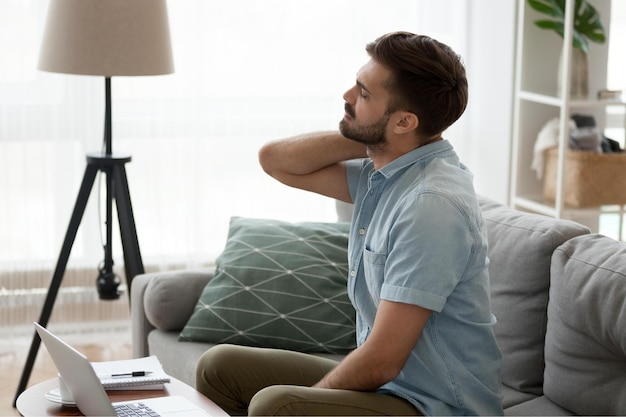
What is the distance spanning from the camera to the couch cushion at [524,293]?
2271mm

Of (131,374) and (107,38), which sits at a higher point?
(107,38)

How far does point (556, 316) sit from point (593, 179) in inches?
66.4

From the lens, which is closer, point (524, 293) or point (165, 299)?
point (524, 293)

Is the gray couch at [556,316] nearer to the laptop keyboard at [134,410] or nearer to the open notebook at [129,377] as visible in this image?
the open notebook at [129,377]

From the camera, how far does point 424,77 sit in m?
1.95

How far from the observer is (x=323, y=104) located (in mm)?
4301

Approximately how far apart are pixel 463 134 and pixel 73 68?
2.09m

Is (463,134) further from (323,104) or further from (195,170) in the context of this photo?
(195,170)

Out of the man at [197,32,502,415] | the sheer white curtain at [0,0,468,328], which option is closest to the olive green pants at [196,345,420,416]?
the man at [197,32,502,415]

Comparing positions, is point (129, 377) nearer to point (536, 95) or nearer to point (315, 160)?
point (315, 160)

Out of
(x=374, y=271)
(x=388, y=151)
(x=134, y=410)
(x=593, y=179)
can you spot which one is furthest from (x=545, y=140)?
(x=134, y=410)

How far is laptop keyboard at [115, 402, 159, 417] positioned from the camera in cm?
187

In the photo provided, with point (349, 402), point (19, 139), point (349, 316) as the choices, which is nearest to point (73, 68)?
point (19, 139)

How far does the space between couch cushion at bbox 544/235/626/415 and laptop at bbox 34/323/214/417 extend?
846 mm
